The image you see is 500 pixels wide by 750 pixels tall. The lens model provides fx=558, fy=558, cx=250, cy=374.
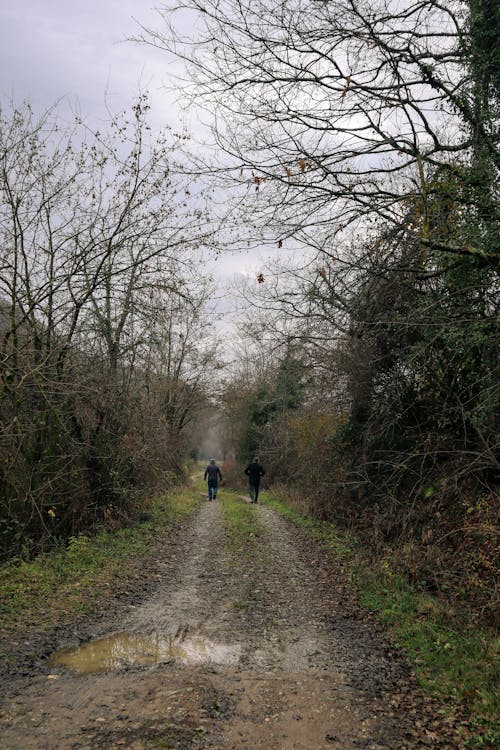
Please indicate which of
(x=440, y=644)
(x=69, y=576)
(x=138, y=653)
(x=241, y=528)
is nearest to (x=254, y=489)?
(x=241, y=528)

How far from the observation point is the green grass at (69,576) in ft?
24.0

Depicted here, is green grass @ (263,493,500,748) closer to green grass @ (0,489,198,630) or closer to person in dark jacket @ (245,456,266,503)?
green grass @ (0,489,198,630)

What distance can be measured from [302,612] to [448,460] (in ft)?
16.4

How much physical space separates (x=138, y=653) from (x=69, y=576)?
3.64 meters

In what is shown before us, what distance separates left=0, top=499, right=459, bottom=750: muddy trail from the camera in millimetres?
4219

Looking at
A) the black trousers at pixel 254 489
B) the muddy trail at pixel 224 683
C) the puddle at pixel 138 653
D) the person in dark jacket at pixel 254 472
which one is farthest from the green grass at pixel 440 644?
the black trousers at pixel 254 489

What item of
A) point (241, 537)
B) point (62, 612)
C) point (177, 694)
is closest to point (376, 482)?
point (241, 537)

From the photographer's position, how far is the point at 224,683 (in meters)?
5.12

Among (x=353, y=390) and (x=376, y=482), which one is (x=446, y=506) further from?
(x=353, y=390)

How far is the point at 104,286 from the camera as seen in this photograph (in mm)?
10984

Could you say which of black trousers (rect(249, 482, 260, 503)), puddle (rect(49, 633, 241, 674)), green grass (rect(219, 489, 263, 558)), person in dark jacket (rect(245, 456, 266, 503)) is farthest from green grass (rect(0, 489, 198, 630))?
black trousers (rect(249, 482, 260, 503))

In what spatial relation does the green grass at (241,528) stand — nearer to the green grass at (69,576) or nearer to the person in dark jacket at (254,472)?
the person in dark jacket at (254,472)

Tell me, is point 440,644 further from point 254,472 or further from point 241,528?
point 254,472

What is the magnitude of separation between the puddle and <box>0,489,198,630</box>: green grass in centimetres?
113
